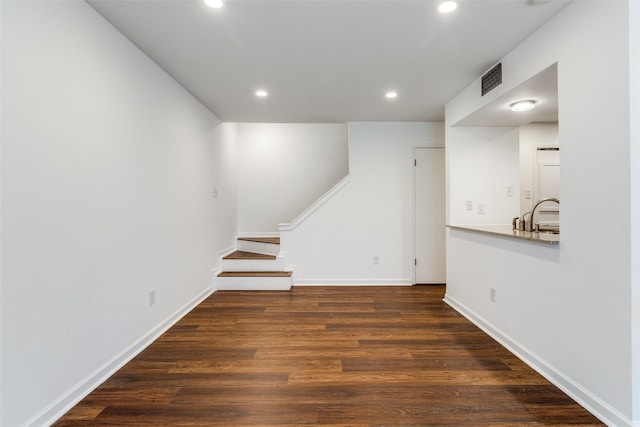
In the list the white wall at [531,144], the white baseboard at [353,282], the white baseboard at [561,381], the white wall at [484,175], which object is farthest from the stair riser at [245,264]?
the white wall at [531,144]

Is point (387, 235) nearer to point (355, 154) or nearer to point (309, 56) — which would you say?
point (355, 154)

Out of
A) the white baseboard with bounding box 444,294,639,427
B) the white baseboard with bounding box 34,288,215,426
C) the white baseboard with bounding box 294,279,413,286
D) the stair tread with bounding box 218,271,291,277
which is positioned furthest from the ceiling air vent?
the white baseboard with bounding box 34,288,215,426

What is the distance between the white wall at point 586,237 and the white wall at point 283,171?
10.1 ft

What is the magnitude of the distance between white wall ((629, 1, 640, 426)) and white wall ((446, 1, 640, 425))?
0.02 m

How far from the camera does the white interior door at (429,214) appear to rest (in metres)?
3.91

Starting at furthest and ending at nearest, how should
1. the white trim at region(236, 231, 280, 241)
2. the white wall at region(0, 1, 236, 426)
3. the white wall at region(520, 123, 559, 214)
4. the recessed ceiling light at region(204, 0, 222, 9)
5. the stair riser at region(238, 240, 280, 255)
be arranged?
the white trim at region(236, 231, 280, 241) → the stair riser at region(238, 240, 280, 255) → the white wall at region(520, 123, 559, 214) → the recessed ceiling light at region(204, 0, 222, 9) → the white wall at region(0, 1, 236, 426)

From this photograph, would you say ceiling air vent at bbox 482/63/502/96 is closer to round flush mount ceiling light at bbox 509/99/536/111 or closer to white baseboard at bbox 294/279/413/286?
round flush mount ceiling light at bbox 509/99/536/111

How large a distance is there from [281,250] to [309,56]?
259 cm

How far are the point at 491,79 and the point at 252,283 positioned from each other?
3445 millimetres

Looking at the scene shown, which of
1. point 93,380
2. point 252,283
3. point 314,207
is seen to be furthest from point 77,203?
point 314,207

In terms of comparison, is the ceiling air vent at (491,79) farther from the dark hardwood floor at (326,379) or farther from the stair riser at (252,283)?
the stair riser at (252,283)

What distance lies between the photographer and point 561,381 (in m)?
1.68

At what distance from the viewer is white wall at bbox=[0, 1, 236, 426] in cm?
126

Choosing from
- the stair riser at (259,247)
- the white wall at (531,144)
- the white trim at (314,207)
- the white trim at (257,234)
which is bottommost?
the stair riser at (259,247)
